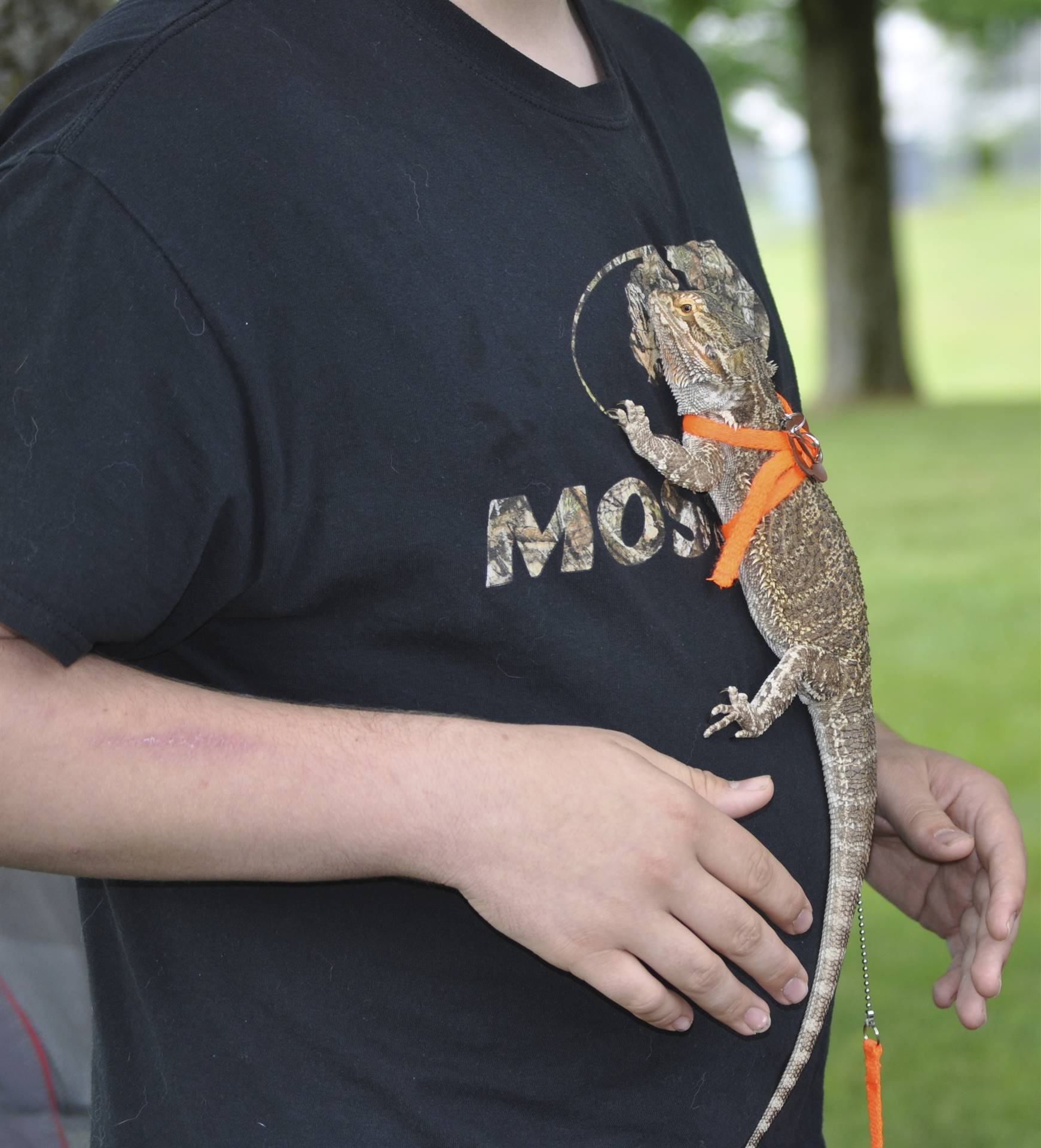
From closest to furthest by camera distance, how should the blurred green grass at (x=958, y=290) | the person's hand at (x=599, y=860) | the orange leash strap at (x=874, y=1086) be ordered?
the person's hand at (x=599, y=860) → the orange leash strap at (x=874, y=1086) → the blurred green grass at (x=958, y=290)

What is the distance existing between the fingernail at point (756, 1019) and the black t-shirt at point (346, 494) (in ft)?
0.36

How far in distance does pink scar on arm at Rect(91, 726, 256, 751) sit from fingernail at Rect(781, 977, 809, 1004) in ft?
2.25

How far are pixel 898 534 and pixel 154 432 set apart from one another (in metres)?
9.63

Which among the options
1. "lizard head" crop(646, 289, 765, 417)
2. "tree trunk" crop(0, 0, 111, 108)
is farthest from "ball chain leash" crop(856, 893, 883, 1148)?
"tree trunk" crop(0, 0, 111, 108)

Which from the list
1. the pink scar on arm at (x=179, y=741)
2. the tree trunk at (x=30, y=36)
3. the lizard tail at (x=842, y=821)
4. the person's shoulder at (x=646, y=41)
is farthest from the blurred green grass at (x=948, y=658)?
the tree trunk at (x=30, y=36)

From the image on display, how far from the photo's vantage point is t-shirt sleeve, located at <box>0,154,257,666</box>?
1.11 meters

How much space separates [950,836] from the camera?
1.78 m

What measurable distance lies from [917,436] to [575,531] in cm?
1274

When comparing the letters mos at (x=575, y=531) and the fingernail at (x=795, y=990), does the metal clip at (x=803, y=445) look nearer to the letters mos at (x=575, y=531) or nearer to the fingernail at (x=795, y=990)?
the letters mos at (x=575, y=531)

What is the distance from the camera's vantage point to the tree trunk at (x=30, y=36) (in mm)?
2867

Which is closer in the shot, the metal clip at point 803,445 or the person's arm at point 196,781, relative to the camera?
the person's arm at point 196,781

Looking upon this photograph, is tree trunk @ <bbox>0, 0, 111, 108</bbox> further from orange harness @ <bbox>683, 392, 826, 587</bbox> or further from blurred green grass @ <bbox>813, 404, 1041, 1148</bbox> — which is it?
blurred green grass @ <bbox>813, 404, 1041, 1148</bbox>

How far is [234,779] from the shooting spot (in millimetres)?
1178

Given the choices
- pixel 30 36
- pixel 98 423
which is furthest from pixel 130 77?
pixel 30 36
